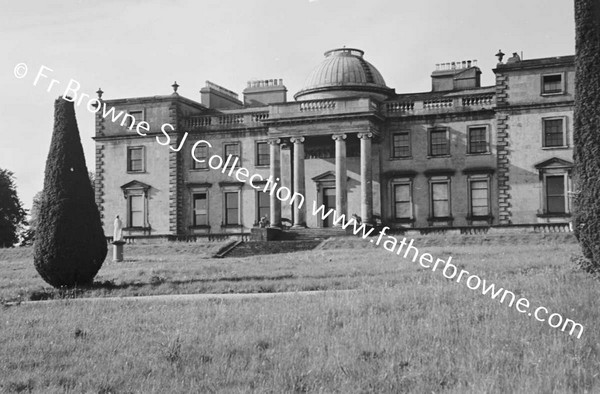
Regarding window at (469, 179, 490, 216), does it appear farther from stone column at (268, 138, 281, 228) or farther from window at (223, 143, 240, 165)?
window at (223, 143, 240, 165)

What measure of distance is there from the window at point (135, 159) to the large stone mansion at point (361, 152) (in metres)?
0.06

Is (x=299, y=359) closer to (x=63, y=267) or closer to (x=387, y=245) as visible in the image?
(x=63, y=267)

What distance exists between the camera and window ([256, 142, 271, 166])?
2034 inches

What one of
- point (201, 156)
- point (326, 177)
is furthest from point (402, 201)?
point (201, 156)

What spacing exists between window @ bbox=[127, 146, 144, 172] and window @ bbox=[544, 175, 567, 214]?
25082mm

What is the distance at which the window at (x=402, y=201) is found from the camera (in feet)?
160

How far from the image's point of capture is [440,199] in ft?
158

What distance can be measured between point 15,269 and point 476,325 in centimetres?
2528

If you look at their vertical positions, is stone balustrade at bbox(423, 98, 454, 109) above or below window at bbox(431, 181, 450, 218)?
above

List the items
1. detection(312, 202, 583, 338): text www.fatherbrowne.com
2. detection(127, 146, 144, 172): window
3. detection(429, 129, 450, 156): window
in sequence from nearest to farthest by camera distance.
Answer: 1. detection(312, 202, 583, 338): text www.fatherbrowne.com
2. detection(429, 129, 450, 156): window
3. detection(127, 146, 144, 172): window

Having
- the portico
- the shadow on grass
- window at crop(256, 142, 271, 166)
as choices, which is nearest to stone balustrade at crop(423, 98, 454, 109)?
the portico

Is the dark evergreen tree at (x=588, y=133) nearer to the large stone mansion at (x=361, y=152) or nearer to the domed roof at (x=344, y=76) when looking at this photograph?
the large stone mansion at (x=361, y=152)

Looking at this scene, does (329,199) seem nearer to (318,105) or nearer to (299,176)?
(299,176)

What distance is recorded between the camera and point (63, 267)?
75.4 feet
